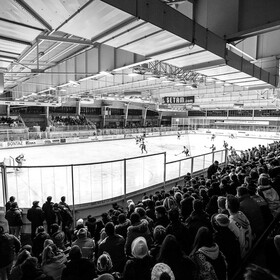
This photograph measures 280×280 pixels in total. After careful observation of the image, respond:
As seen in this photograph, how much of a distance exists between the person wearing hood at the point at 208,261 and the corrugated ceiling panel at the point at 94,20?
3.83 m

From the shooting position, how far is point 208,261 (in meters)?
2.61

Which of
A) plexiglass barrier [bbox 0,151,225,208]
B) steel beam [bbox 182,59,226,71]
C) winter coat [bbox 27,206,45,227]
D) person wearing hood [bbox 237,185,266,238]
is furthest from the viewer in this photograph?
plexiglass barrier [bbox 0,151,225,208]

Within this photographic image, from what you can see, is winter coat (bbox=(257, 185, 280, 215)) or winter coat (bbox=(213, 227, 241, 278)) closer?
winter coat (bbox=(213, 227, 241, 278))

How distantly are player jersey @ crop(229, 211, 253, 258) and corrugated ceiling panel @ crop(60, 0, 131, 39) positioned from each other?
4.04m

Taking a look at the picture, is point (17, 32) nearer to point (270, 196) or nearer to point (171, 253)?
point (171, 253)

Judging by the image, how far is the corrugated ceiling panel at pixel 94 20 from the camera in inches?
149

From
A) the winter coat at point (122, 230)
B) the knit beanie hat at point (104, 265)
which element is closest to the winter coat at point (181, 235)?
the knit beanie hat at point (104, 265)

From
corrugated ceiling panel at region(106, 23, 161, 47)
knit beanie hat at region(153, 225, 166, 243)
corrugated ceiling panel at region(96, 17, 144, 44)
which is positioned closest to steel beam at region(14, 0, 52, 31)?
corrugated ceiling panel at region(96, 17, 144, 44)

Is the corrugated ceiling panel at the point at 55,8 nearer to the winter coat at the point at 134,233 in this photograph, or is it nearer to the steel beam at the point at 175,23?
the steel beam at the point at 175,23

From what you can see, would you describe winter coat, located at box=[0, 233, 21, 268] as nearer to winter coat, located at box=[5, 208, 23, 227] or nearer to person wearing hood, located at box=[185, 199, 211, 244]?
winter coat, located at box=[5, 208, 23, 227]

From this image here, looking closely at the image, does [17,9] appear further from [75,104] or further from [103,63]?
[75,104]

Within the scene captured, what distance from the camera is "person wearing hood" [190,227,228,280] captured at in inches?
101

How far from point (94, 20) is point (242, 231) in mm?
4550

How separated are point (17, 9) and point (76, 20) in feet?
3.30
